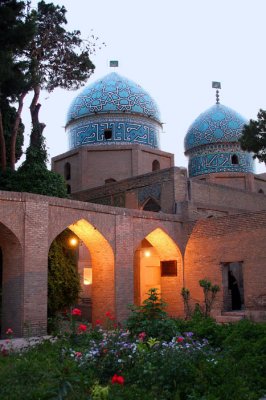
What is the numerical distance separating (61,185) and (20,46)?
3.48 meters

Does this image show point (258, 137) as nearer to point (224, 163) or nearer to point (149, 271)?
point (149, 271)

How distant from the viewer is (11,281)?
9992 millimetres

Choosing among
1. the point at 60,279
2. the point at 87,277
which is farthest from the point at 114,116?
the point at 60,279

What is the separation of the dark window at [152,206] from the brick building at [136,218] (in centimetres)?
3

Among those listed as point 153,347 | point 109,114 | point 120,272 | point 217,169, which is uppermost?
point 109,114

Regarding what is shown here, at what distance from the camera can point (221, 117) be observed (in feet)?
72.4

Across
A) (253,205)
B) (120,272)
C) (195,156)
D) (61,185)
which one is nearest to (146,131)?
(195,156)

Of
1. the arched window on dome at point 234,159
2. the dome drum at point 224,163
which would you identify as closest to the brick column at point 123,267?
the dome drum at point 224,163

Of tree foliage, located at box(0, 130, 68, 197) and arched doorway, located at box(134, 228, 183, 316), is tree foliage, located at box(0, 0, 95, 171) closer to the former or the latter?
tree foliage, located at box(0, 130, 68, 197)

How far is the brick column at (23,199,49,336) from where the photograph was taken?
978 cm

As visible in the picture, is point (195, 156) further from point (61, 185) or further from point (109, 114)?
point (61, 185)

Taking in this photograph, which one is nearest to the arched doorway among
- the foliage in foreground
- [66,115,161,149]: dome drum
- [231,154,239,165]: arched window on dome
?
[66,115,161,149]: dome drum

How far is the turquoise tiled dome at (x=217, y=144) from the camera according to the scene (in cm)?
2123

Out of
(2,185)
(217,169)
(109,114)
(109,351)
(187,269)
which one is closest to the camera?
(109,351)
